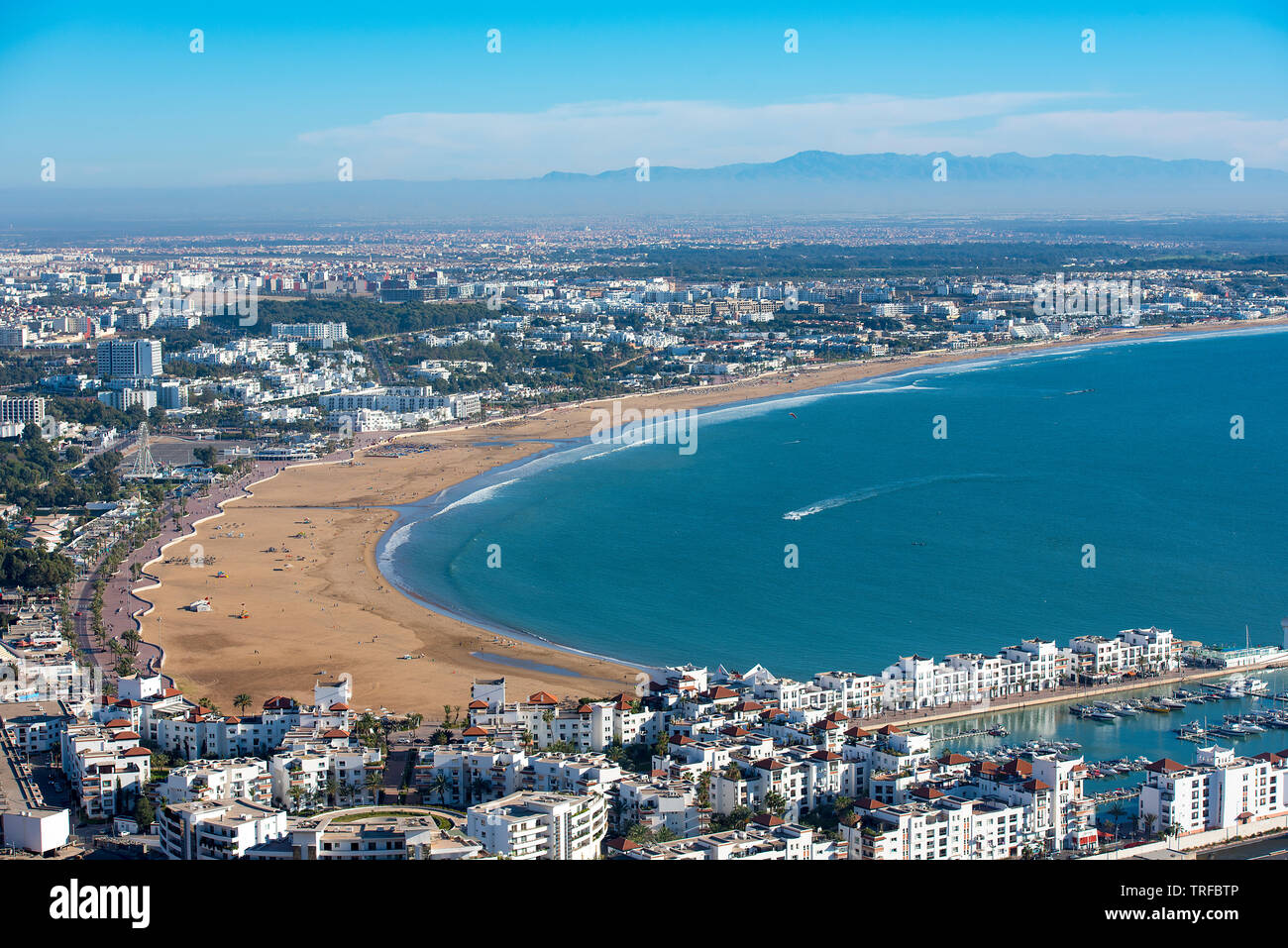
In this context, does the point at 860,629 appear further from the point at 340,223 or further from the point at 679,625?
the point at 340,223

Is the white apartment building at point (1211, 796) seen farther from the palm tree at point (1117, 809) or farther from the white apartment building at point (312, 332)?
the white apartment building at point (312, 332)

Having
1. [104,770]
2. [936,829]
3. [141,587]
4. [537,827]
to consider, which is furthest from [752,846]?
[141,587]

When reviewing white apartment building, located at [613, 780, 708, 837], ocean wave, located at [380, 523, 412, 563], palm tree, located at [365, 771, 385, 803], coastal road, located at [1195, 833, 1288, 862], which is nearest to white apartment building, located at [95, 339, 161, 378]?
ocean wave, located at [380, 523, 412, 563]

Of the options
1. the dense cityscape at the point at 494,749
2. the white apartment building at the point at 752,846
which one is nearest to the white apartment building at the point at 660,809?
the dense cityscape at the point at 494,749
